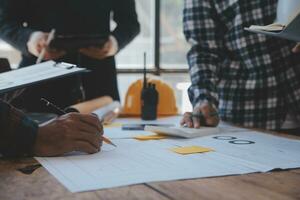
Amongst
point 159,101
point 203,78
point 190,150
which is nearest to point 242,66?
point 203,78

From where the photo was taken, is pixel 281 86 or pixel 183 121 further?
pixel 281 86

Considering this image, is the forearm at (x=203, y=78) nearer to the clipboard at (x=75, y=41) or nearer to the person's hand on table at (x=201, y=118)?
the person's hand on table at (x=201, y=118)

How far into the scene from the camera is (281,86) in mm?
1805

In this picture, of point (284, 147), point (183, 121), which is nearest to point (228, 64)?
point (183, 121)

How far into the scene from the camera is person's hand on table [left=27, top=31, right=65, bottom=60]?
1.77m

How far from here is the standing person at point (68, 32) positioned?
1.99 metres

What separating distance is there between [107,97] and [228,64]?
0.58 meters

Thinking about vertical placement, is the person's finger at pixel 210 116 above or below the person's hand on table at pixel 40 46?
below

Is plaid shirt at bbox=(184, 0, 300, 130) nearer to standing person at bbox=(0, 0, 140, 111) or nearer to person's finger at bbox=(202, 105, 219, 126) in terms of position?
person's finger at bbox=(202, 105, 219, 126)

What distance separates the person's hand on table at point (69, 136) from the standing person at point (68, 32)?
0.77 meters

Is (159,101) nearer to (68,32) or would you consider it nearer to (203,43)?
(203,43)

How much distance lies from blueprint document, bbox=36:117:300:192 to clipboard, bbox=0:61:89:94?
→ 19cm

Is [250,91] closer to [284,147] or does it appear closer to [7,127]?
[284,147]

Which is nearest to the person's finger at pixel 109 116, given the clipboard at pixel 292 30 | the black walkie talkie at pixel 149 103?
the black walkie talkie at pixel 149 103
